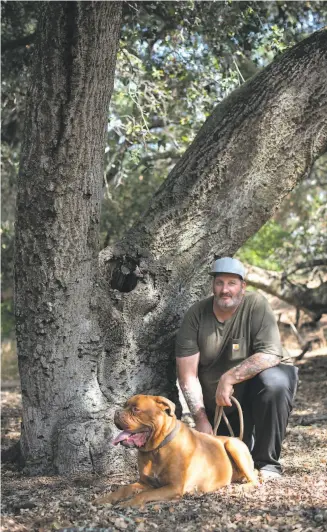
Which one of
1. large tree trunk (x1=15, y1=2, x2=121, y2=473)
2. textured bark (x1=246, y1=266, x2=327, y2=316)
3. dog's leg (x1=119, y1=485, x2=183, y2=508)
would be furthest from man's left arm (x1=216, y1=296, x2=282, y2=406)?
textured bark (x1=246, y1=266, x2=327, y2=316)

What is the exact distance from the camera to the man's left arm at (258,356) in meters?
5.12

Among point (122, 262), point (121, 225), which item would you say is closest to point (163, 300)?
point (122, 262)

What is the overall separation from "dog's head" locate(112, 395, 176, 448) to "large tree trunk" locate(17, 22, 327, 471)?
1.03 metres

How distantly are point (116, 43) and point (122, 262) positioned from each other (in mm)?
1685

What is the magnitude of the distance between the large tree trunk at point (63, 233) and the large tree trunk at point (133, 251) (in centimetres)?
1

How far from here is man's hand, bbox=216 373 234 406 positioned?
509cm

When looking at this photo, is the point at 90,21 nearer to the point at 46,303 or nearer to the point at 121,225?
the point at 46,303

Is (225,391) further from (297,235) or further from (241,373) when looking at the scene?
(297,235)

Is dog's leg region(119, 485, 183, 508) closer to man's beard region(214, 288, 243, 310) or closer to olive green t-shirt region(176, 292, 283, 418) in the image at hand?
olive green t-shirt region(176, 292, 283, 418)

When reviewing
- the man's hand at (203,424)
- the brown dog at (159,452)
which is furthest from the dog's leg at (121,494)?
the man's hand at (203,424)

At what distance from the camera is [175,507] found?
4355 millimetres

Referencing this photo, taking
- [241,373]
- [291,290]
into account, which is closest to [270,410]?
Result: [241,373]

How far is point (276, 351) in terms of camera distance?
17.0 feet

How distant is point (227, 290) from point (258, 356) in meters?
0.52
